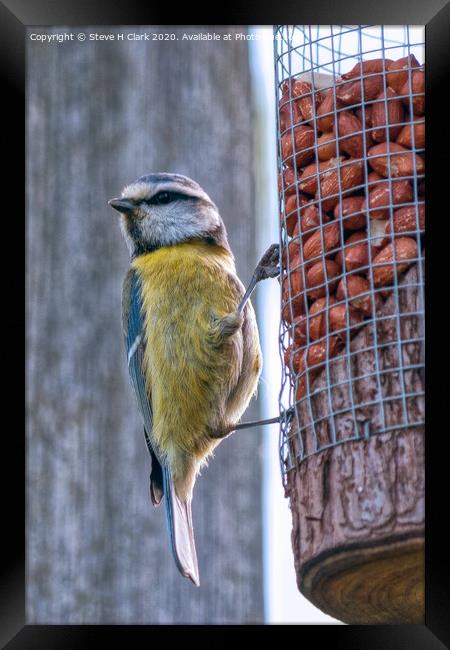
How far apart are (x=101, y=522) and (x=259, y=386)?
548 mm

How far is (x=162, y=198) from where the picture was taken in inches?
A: 108

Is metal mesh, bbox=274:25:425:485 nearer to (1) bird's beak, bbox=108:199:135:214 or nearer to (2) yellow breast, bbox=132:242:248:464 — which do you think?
(2) yellow breast, bbox=132:242:248:464

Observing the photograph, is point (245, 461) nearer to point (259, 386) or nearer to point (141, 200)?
point (259, 386)

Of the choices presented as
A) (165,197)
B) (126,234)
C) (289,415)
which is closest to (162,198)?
(165,197)

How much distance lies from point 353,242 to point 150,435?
76 centimetres

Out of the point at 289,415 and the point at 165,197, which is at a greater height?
the point at 165,197

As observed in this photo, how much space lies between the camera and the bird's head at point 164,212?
2.74m

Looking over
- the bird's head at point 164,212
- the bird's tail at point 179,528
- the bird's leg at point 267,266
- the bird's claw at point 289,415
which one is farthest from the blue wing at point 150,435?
the bird's claw at point 289,415

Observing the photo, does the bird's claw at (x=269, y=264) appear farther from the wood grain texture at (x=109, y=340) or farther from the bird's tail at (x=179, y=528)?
the wood grain texture at (x=109, y=340)

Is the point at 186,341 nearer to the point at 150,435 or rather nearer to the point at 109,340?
the point at 150,435

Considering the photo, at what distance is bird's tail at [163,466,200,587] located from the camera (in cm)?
259

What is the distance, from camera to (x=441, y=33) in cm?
242

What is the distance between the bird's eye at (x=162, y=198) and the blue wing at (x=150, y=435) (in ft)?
0.56

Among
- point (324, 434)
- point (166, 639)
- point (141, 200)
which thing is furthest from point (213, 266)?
point (166, 639)
